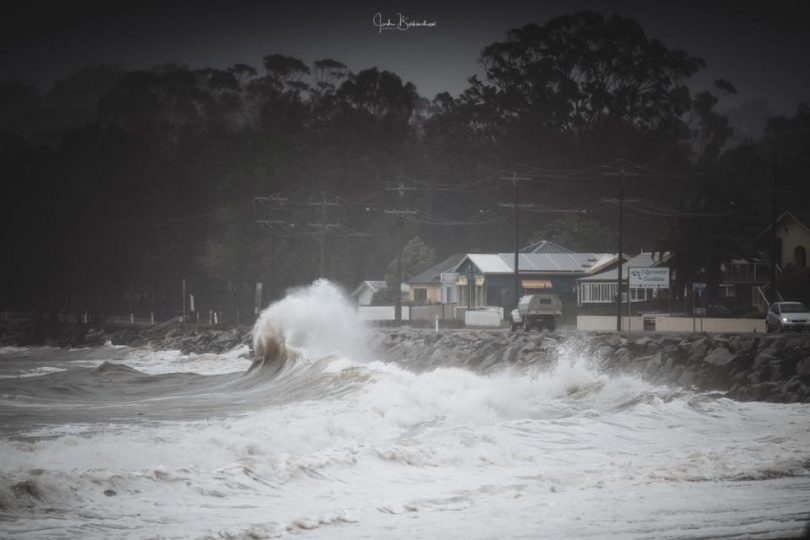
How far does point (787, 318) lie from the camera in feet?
136

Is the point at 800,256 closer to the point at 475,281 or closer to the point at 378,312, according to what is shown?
the point at 475,281

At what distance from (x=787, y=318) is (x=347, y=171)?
205 ft

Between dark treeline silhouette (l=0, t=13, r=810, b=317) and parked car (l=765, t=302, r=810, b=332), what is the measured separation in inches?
1747

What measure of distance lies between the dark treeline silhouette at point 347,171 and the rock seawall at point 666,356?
42.0 meters

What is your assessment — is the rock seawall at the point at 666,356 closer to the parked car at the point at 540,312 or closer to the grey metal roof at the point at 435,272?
the parked car at the point at 540,312

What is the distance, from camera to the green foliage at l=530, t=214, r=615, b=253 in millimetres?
86938

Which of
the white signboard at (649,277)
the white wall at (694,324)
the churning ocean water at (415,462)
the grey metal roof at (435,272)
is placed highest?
the grey metal roof at (435,272)

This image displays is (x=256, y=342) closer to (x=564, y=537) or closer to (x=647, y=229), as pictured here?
(x=564, y=537)

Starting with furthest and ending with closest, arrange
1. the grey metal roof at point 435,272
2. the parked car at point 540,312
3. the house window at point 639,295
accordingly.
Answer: the grey metal roof at point 435,272, the house window at point 639,295, the parked car at point 540,312

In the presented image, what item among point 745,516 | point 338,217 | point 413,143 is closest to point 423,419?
point 745,516

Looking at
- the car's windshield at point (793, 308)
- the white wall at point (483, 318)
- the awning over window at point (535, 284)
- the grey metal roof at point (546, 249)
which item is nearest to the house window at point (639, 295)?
the awning over window at point (535, 284)

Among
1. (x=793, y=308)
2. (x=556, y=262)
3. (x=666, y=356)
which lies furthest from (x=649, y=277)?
(x=556, y=262)

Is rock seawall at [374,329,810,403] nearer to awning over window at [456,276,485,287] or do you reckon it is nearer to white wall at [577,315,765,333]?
white wall at [577,315,765,333]

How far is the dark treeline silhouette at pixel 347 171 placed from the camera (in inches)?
3595
